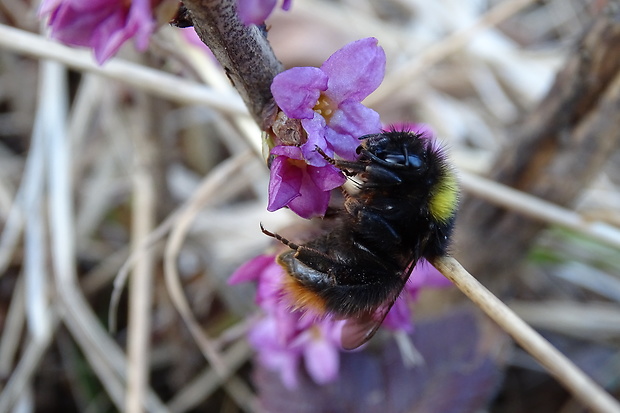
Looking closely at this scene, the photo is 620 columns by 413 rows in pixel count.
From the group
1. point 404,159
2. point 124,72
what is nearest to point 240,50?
point 404,159

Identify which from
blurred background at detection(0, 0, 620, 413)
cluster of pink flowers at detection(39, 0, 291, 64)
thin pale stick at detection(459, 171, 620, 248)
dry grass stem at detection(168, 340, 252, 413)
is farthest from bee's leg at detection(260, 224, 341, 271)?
dry grass stem at detection(168, 340, 252, 413)

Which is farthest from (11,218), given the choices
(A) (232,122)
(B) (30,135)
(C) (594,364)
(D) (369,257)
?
(C) (594,364)

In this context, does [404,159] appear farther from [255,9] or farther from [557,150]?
[557,150]

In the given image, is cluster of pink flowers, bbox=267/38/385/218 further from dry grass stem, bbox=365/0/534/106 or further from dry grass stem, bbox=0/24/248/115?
dry grass stem, bbox=365/0/534/106

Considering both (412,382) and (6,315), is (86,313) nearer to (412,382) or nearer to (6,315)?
(6,315)

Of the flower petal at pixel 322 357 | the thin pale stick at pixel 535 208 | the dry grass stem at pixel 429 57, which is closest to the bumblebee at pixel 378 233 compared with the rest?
the flower petal at pixel 322 357

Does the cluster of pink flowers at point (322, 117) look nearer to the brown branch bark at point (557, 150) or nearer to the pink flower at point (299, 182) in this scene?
the pink flower at point (299, 182)
